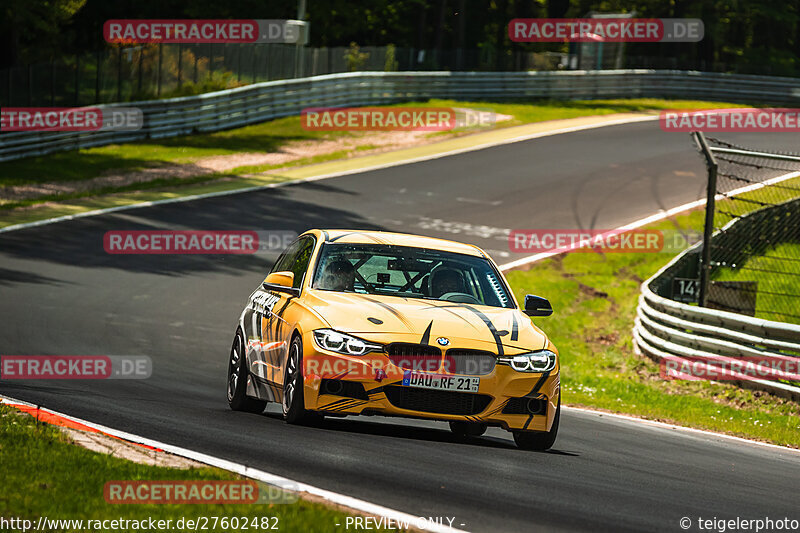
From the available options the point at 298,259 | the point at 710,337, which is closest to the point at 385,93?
the point at 710,337

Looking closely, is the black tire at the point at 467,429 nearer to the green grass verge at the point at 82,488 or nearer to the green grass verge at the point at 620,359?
the green grass verge at the point at 82,488

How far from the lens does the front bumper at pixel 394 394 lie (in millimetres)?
Answer: 8227

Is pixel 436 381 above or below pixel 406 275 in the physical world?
below

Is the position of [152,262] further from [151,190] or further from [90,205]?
[151,190]

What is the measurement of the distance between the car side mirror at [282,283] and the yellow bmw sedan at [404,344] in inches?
0.6

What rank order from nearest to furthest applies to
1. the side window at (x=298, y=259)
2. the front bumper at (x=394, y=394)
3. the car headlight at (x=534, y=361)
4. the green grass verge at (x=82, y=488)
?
the green grass verge at (x=82, y=488), the front bumper at (x=394, y=394), the car headlight at (x=534, y=361), the side window at (x=298, y=259)

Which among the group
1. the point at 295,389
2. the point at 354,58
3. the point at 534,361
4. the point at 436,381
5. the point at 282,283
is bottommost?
the point at 295,389

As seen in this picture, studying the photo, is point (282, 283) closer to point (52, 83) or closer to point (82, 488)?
point (82, 488)

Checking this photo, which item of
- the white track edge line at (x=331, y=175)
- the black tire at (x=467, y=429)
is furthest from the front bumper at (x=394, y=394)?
the white track edge line at (x=331, y=175)

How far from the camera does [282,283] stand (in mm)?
9531

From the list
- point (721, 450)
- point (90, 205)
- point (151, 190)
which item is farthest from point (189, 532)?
point (151, 190)

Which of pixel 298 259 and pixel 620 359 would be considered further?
pixel 620 359

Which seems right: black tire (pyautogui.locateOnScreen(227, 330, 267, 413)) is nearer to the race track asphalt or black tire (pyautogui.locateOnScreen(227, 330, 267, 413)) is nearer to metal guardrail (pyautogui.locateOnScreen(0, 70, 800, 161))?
the race track asphalt

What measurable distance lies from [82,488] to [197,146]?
2908 centimetres
